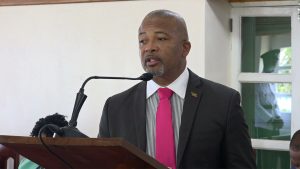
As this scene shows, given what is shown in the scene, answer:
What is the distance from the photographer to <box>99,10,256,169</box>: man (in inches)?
73.7

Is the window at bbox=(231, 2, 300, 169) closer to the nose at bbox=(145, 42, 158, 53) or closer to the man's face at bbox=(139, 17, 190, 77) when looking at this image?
the man's face at bbox=(139, 17, 190, 77)

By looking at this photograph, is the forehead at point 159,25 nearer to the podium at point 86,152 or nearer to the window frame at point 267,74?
the podium at point 86,152

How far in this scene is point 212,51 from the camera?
3.40 meters

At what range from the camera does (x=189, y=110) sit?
192cm

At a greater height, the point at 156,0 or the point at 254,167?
the point at 156,0

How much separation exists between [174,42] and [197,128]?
32 cm

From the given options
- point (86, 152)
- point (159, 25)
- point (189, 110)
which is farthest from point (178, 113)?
point (86, 152)

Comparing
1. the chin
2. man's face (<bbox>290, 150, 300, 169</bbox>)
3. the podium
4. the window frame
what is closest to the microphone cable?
the podium

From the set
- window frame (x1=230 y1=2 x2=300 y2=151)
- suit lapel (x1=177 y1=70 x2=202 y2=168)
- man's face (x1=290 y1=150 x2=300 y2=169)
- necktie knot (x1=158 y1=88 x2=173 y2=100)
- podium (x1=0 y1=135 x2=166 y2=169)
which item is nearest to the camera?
podium (x1=0 y1=135 x2=166 y2=169)

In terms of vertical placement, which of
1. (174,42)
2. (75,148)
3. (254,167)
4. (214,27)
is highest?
(214,27)

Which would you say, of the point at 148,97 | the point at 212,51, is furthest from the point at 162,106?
the point at 212,51

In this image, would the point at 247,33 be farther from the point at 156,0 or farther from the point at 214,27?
the point at 156,0

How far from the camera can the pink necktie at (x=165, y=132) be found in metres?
1.87

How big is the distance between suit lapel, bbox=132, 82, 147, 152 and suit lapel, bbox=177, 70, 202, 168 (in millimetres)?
137
